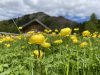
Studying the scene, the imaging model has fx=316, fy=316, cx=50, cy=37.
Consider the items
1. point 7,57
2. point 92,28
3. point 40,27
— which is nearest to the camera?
point 7,57

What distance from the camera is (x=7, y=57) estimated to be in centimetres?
571

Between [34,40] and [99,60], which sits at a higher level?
[34,40]

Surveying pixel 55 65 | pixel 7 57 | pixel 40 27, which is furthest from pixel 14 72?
pixel 40 27

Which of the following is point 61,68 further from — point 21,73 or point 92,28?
point 92,28

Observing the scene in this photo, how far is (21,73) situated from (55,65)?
768 mm

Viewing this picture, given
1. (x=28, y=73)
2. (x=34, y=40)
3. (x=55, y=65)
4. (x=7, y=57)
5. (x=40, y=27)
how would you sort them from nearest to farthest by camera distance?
(x=34, y=40)
(x=28, y=73)
(x=55, y=65)
(x=7, y=57)
(x=40, y=27)

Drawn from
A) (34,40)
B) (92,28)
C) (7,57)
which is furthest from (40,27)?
(34,40)

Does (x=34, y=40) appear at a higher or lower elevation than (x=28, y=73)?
higher

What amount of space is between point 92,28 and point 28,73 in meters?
23.3

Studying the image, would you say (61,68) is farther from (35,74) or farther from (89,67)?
(35,74)

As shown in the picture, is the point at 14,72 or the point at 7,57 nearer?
the point at 14,72

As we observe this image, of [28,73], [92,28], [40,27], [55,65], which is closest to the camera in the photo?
[28,73]

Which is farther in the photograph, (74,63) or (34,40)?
(74,63)

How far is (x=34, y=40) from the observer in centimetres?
260
